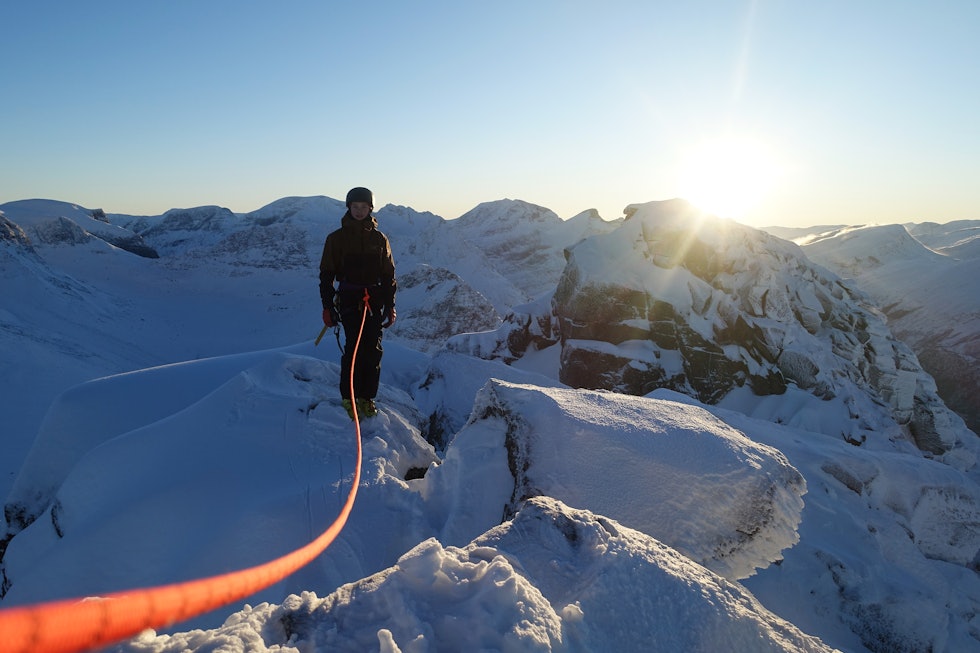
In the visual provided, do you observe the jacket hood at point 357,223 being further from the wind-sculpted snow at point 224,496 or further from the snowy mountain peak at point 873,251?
the snowy mountain peak at point 873,251

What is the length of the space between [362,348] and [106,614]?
5.21 meters

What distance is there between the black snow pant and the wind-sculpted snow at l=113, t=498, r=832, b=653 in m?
4.18

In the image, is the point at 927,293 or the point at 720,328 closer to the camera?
the point at 720,328

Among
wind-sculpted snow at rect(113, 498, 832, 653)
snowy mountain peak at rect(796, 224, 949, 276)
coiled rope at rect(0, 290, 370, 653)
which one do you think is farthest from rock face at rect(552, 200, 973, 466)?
snowy mountain peak at rect(796, 224, 949, 276)

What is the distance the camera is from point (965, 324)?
124 feet

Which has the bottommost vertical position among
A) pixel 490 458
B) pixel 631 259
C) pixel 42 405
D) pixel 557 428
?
pixel 42 405

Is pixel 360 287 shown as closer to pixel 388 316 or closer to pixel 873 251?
pixel 388 316

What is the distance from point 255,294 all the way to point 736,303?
48.2 metres

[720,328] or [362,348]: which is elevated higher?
[362,348]

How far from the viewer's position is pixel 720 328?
16.5 m

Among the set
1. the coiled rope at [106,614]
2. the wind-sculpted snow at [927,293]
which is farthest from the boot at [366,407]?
the wind-sculpted snow at [927,293]

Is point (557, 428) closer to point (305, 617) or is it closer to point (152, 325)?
point (305, 617)

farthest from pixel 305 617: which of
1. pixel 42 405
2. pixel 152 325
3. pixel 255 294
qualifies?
pixel 255 294

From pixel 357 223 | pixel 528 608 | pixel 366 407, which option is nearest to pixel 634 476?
pixel 528 608
